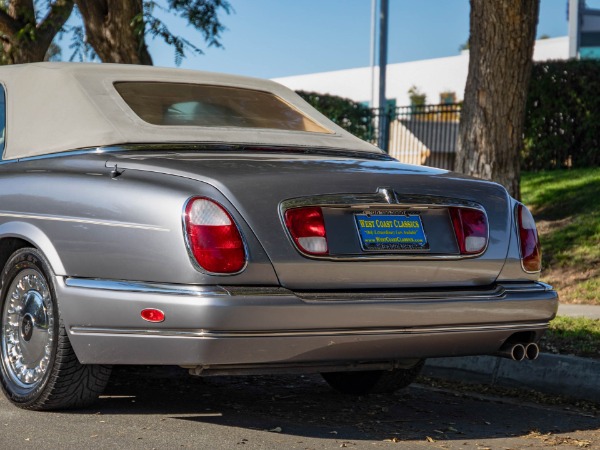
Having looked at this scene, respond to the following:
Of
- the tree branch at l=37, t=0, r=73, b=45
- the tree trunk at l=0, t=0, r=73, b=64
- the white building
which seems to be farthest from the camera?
the white building

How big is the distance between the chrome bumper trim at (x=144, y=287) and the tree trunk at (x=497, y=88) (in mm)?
6816

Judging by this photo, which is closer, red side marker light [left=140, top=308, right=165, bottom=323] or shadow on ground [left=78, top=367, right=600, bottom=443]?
red side marker light [left=140, top=308, right=165, bottom=323]

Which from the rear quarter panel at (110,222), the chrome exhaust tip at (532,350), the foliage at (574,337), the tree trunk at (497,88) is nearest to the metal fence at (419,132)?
the tree trunk at (497,88)

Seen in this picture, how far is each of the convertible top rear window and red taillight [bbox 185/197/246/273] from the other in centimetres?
122

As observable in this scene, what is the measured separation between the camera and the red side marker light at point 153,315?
15.4 ft

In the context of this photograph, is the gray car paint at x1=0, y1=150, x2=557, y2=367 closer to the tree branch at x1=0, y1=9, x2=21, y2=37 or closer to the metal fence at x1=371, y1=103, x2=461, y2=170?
the tree branch at x1=0, y1=9, x2=21, y2=37

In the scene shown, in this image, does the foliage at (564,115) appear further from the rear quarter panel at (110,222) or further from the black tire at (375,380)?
the rear quarter panel at (110,222)

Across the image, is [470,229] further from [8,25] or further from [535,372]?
[8,25]

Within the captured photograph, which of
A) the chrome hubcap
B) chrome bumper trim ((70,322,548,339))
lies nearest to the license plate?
chrome bumper trim ((70,322,548,339))

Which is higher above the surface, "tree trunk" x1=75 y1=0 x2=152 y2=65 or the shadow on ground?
"tree trunk" x1=75 y1=0 x2=152 y2=65

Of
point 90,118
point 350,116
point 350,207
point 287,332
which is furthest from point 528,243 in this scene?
point 350,116

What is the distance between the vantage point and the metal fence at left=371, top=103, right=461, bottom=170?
72.7 feet

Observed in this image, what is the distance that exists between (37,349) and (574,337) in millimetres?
3744

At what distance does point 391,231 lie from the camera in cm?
496
